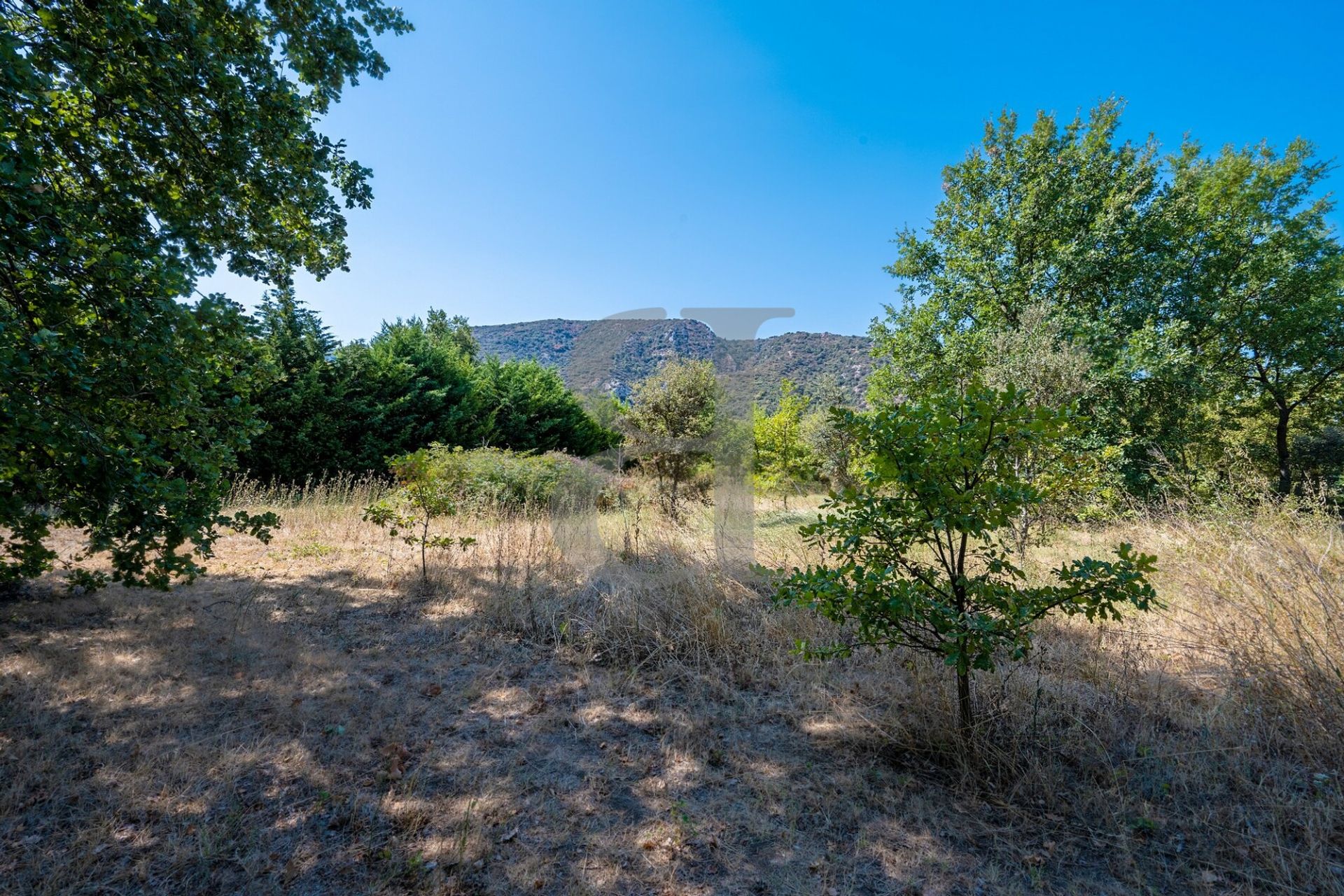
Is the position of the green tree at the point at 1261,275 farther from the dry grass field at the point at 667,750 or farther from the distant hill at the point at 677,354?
the dry grass field at the point at 667,750

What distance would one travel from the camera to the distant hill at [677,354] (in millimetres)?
11555

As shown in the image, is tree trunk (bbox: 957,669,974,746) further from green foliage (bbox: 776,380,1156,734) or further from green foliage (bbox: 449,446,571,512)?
green foliage (bbox: 449,446,571,512)

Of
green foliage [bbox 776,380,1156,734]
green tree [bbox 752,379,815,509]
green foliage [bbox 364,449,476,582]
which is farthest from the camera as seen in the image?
green tree [bbox 752,379,815,509]

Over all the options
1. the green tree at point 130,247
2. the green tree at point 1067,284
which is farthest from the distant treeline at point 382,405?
the green tree at point 1067,284

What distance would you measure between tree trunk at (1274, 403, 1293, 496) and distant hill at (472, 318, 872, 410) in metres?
11.9

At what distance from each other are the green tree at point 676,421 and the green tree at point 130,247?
689 centimetres

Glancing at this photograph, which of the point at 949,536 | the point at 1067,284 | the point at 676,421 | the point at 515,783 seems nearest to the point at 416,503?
the point at 515,783

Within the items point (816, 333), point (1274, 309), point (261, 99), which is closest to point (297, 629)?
point (261, 99)

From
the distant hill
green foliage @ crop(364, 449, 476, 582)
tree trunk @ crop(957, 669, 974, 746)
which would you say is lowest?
tree trunk @ crop(957, 669, 974, 746)

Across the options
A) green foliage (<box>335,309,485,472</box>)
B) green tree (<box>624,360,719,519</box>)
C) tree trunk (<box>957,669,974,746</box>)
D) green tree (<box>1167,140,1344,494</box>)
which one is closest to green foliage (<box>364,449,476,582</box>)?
tree trunk (<box>957,669,974,746</box>)

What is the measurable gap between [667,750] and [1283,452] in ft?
74.7

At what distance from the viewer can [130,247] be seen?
2.29 meters

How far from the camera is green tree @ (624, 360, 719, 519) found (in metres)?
10.1

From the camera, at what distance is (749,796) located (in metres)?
2.20
